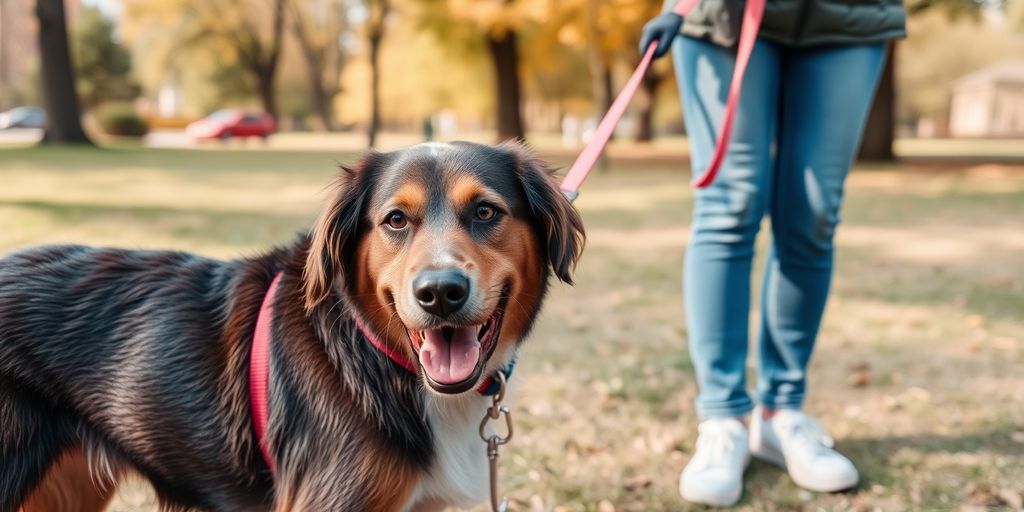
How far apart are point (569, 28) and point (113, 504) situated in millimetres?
19345

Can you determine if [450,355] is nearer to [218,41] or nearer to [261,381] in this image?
[261,381]

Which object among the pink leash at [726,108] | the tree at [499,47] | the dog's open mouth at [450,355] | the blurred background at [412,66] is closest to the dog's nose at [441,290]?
the dog's open mouth at [450,355]

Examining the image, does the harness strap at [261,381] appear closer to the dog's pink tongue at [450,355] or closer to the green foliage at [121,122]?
the dog's pink tongue at [450,355]

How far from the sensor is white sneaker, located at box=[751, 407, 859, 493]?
330 cm

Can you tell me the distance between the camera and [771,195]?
3445 millimetres

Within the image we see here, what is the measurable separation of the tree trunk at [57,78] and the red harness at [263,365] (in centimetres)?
2382

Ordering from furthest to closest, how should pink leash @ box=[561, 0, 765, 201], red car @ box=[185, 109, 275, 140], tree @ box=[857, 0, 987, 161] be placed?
red car @ box=[185, 109, 275, 140], tree @ box=[857, 0, 987, 161], pink leash @ box=[561, 0, 765, 201]

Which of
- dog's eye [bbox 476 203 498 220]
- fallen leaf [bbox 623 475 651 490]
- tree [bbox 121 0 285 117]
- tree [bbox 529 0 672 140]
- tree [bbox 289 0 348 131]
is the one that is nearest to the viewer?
dog's eye [bbox 476 203 498 220]

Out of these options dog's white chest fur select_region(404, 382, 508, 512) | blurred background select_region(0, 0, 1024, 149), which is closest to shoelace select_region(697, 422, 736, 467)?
dog's white chest fur select_region(404, 382, 508, 512)

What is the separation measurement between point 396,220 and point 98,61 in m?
54.0

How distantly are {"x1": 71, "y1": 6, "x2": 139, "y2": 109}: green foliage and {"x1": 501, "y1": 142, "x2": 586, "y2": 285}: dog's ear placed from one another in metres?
52.9

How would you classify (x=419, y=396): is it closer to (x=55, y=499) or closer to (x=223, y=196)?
(x=55, y=499)

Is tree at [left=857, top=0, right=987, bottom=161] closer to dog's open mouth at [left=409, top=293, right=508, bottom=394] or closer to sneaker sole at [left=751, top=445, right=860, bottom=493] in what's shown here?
sneaker sole at [left=751, top=445, right=860, bottom=493]

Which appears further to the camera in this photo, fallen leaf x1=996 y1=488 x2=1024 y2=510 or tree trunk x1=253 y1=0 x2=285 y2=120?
tree trunk x1=253 y1=0 x2=285 y2=120
